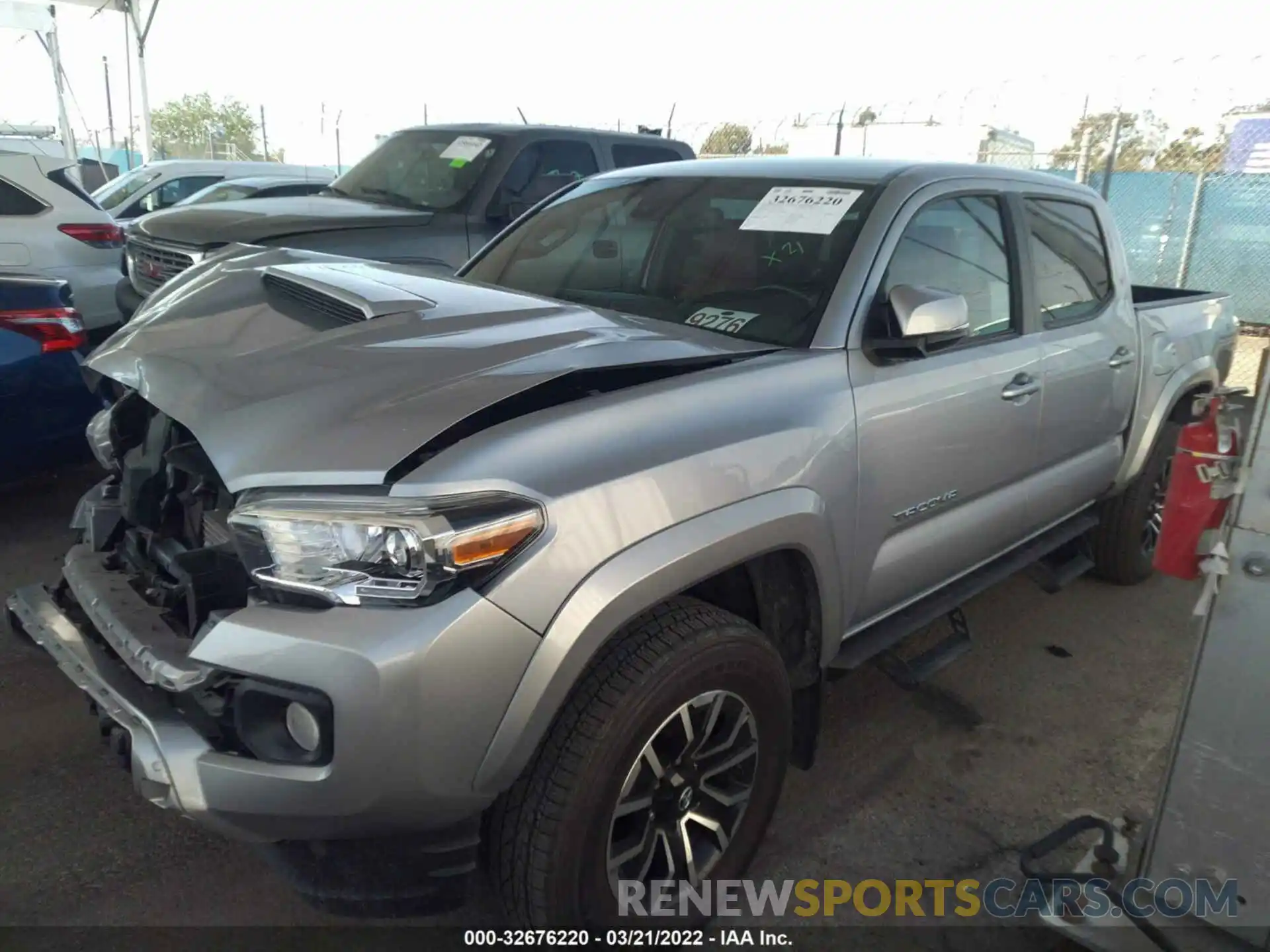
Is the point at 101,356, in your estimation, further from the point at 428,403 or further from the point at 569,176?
the point at 569,176

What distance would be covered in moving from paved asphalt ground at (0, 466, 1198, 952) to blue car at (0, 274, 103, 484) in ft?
1.59

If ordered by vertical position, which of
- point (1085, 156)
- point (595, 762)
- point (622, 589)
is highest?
point (1085, 156)

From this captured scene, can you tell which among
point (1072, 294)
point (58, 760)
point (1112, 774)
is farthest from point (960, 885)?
point (58, 760)

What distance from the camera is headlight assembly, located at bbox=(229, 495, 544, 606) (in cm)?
178

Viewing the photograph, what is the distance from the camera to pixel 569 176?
6.96 meters

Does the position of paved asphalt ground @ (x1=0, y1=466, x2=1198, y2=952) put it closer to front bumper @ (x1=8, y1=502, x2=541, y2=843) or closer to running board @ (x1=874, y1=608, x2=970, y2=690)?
running board @ (x1=874, y1=608, x2=970, y2=690)

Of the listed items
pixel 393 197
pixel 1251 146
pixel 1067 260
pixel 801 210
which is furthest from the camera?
pixel 1251 146

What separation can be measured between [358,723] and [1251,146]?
1769cm

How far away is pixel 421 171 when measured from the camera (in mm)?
6891

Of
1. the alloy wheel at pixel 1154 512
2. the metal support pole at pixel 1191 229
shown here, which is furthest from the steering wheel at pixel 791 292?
the metal support pole at pixel 1191 229

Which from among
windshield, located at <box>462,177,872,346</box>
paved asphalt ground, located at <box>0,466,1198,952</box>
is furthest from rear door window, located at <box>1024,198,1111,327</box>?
paved asphalt ground, located at <box>0,466,1198,952</box>

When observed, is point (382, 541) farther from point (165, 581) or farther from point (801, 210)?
point (801, 210)

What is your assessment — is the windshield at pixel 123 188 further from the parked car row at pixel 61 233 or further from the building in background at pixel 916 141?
the building in background at pixel 916 141

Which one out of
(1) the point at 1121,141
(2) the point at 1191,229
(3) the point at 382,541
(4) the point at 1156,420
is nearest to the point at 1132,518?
(4) the point at 1156,420
